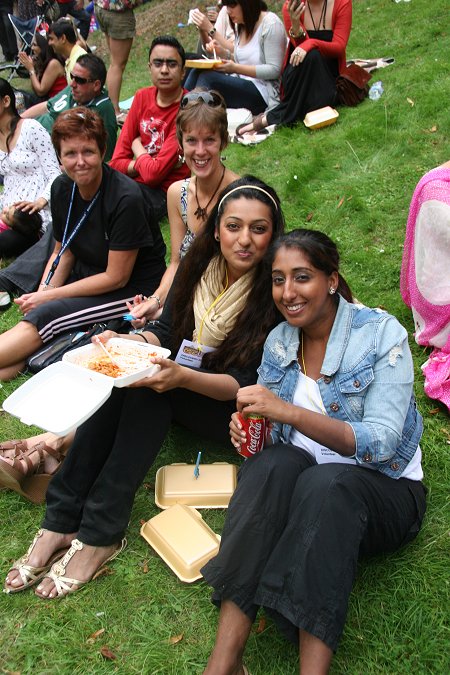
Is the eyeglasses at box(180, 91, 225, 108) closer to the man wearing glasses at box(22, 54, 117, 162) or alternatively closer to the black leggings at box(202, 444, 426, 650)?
the man wearing glasses at box(22, 54, 117, 162)

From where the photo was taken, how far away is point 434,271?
318 centimetres

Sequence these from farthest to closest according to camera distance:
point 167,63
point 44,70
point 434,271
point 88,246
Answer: point 44,70 < point 167,63 < point 88,246 < point 434,271

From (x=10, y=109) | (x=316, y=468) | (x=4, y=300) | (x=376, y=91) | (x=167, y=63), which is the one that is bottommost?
(x=4, y=300)

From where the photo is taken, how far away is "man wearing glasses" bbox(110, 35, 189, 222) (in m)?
5.08

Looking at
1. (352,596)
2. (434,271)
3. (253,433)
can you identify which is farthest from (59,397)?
(434,271)

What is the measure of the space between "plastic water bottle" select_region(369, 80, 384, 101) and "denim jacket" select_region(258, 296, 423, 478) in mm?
4512

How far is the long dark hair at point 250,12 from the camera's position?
605 centimetres

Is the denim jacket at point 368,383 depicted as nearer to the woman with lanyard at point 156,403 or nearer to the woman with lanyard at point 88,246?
the woman with lanyard at point 156,403

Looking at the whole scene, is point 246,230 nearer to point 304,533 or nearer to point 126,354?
point 126,354

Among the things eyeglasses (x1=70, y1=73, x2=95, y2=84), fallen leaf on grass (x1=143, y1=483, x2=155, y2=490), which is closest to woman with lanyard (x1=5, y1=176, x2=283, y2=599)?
fallen leaf on grass (x1=143, y1=483, x2=155, y2=490)

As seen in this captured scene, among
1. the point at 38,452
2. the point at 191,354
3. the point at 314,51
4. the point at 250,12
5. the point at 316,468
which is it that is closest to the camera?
the point at 316,468

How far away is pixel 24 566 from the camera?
8.14 ft

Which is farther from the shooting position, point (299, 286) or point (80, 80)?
point (80, 80)

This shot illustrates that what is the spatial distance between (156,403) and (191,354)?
1.02 feet
